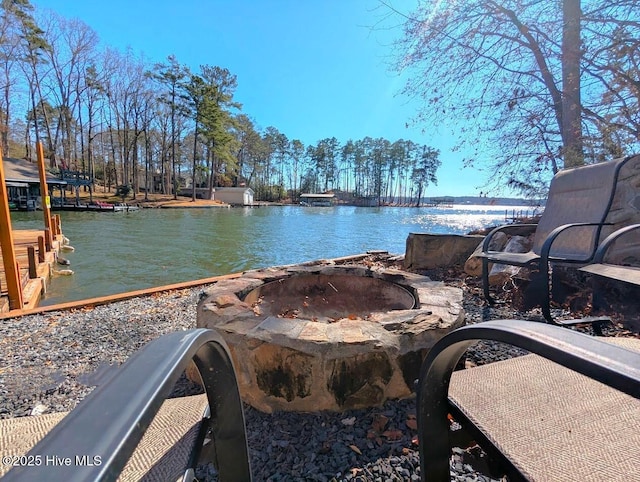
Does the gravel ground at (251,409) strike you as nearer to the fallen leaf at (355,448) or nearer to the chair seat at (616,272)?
the fallen leaf at (355,448)

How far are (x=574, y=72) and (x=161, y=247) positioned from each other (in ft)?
32.8

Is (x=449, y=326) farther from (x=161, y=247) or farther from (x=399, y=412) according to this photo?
(x=161, y=247)

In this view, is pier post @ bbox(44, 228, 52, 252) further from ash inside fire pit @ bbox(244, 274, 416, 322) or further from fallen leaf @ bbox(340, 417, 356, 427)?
fallen leaf @ bbox(340, 417, 356, 427)

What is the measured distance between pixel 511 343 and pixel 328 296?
2.24 meters

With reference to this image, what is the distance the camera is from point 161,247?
960 cm

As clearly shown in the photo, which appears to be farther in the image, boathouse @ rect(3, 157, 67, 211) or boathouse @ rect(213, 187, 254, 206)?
boathouse @ rect(213, 187, 254, 206)

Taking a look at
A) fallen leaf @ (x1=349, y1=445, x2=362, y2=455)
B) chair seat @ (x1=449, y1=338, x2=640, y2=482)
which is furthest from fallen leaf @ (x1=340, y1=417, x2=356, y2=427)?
chair seat @ (x1=449, y1=338, x2=640, y2=482)

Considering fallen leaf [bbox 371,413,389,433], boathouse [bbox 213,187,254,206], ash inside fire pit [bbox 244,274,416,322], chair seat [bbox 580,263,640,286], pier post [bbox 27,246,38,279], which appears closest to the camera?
fallen leaf [bbox 371,413,389,433]

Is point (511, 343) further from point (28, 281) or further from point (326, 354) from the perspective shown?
point (28, 281)

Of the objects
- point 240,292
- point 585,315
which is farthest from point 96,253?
point 585,315

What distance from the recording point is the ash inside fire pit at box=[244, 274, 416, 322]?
252cm

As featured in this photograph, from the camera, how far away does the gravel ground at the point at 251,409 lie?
44.7 inches

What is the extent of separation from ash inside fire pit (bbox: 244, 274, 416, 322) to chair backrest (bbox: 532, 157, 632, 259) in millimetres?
1201

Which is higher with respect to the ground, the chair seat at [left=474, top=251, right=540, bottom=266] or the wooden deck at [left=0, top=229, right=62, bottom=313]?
the chair seat at [left=474, top=251, right=540, bottom=266]
